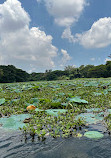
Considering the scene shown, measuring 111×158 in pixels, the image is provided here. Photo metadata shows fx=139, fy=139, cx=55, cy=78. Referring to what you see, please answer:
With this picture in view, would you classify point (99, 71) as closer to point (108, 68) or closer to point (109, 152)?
point (108, 68)

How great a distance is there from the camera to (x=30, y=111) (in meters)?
2.34

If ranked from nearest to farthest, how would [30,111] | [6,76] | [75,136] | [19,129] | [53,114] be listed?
[75,136]
[19,129]
[53,114]
[30,111]
[6,76]

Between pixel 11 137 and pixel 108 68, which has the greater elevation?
pixel 108 68

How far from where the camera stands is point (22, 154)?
113 cm

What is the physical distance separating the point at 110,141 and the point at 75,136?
13.0 inches

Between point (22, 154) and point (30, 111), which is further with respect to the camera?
point (30, 111)

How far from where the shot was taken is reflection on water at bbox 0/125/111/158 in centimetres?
110

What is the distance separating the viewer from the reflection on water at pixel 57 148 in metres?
1.10

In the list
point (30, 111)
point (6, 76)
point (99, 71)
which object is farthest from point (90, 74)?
point (30, 111)

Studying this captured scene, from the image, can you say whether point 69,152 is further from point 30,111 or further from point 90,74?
point 90,74

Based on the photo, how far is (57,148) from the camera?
3.92 ft

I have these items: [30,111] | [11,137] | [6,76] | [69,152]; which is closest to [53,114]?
[30,111]

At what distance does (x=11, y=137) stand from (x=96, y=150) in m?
0.86

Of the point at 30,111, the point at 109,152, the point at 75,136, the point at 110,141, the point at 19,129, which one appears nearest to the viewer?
the point at 109,152
